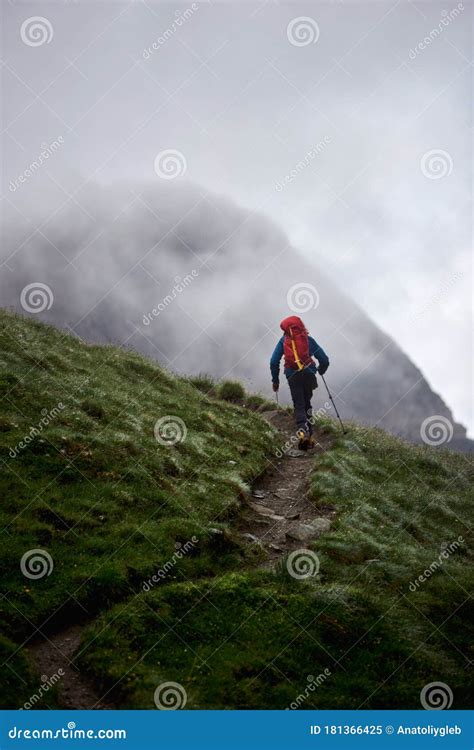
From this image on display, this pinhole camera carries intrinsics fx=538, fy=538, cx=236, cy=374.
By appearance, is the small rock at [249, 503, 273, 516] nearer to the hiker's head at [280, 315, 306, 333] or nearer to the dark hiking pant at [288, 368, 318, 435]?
the dark hiking pant at [288, 368, 318, 435]

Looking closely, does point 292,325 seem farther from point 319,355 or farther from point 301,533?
point 301,533

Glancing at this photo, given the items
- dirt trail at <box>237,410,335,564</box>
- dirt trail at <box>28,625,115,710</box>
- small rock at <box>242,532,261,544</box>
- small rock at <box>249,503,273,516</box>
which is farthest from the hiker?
dirt trail at <box>28,625,115,710</box>

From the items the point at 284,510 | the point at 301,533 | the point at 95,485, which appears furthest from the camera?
the point at 284,510

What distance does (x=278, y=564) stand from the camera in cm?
1018

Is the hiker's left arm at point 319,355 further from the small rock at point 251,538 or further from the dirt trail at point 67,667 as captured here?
the dirt trail at point 67,667

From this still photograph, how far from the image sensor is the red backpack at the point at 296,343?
17.3 m

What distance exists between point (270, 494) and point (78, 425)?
17.8ft

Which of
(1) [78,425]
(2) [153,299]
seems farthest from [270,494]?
(2) [153,299]

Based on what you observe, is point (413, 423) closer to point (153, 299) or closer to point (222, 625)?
point (153, 299)

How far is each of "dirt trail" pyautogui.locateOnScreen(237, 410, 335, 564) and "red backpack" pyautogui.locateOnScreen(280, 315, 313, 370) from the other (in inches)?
120

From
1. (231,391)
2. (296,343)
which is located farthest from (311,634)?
(231,391)

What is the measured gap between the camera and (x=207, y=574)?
984cm

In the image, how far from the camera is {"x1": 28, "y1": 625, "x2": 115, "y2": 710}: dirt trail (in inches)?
276

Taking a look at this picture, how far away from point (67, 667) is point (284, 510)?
7.17m
